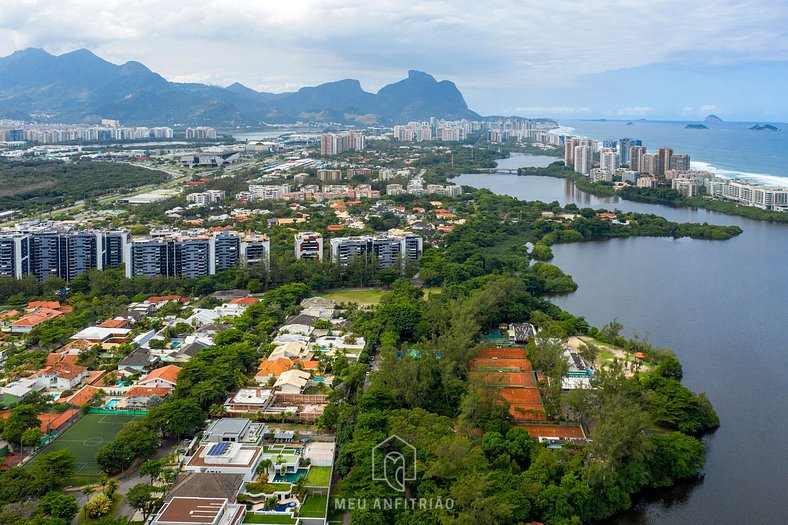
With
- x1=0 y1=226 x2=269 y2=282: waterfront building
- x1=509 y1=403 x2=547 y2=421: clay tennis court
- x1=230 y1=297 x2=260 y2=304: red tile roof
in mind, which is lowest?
x1=509 y1=403 x2=547 y2=421: clay tennis court

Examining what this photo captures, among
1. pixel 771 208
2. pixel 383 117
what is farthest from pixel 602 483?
pixel 383 117

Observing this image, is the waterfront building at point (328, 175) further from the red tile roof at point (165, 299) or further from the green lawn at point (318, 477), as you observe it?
the green lawn at point (318, 477)

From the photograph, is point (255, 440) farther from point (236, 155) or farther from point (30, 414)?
point (236, 155)

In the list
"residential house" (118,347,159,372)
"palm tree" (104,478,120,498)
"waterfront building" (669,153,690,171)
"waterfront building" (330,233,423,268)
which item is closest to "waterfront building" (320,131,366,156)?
"waterfront building" (669,153,690,171)

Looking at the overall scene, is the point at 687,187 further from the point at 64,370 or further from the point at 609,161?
the point at 64,370

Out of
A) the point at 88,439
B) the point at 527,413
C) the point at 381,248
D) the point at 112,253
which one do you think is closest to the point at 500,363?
the point at 527,413

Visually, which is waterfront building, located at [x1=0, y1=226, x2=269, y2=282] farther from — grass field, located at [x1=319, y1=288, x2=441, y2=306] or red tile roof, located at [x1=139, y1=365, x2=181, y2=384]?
red tile roof, located at [x1=139, y1=365, x2=181, y2=384]
